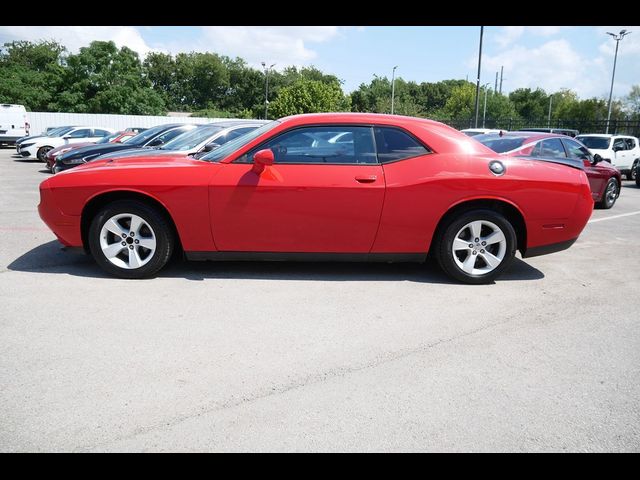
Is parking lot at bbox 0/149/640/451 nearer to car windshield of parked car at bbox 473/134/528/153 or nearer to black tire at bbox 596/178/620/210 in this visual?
car windshield of parked car at bbox 473/134/528/153

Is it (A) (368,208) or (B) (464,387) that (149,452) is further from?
(A) (368,208)

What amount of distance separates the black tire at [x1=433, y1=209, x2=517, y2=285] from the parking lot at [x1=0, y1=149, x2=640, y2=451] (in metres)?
0.13

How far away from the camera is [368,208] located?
4910 mm

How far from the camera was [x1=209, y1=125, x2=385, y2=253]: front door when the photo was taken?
4.86m

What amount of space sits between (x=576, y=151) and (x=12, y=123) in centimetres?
2755

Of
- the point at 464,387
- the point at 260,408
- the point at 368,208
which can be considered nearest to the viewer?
the point at 260,408

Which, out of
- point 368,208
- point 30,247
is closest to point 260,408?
point 368,208

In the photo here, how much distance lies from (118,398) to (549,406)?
7.83 feet

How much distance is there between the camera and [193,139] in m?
9.88

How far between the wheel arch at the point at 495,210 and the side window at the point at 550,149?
4.61 meters

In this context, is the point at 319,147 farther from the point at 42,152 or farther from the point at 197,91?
the point at 197,91

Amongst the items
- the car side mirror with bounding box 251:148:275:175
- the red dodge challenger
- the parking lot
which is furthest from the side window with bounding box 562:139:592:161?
the car side mirror with bounding box 251:148:275:175

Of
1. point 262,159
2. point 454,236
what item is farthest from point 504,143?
point 262,159
